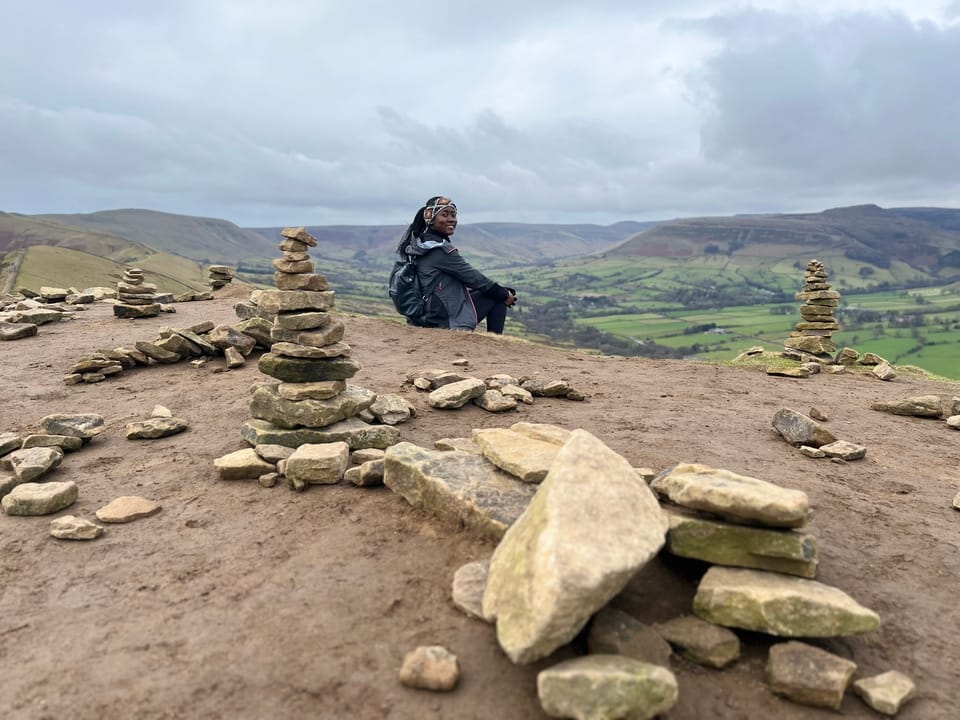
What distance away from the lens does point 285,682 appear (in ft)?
13.8

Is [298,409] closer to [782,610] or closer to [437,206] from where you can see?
[782,610]

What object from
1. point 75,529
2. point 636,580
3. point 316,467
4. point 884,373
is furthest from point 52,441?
point 884,373

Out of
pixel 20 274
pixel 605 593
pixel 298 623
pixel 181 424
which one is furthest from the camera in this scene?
pixel 20 274

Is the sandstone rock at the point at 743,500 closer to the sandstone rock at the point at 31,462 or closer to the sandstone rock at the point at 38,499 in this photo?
the sandstone rock at the point at 38,499

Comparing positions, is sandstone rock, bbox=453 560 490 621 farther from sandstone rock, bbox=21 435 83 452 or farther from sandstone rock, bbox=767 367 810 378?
sandstone rock, bbox=767 367 810 378

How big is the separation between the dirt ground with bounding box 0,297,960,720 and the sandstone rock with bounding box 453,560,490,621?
113 millimetres

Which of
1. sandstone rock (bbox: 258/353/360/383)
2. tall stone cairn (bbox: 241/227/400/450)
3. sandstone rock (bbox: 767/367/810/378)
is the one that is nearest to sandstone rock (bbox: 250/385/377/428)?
tall stone cairn (bbox: 241/227/400/450)

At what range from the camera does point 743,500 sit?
4816 millimetres

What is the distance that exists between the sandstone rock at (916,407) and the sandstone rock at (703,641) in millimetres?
10447

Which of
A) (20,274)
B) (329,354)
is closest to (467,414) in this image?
(329,354)

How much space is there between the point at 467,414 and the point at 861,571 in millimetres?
6565

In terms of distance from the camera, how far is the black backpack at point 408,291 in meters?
19.3

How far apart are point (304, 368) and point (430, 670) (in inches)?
229

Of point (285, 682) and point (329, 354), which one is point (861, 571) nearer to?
point (285, 682)
